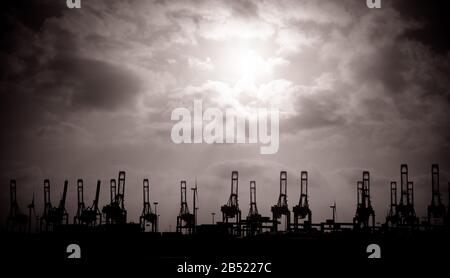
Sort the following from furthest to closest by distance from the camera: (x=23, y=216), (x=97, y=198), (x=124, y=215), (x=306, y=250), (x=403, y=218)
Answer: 1. (x=23, y=216)
2. (x=403, y=218)
3. (x=124, y=215)
4. (x=97, y=198)
5. (x=306, y=250)

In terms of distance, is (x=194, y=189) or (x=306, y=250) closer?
(x=306, y=250)

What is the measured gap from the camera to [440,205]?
107125mm

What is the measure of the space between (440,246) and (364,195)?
5040 cm

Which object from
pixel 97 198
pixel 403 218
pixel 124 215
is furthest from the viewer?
pixel 403 218
